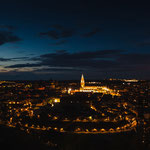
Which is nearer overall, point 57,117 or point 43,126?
point 43,126

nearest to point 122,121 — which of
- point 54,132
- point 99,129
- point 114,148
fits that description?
point 99,129

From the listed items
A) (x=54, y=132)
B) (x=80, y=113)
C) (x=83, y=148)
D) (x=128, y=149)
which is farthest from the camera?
(x=80, y=113)

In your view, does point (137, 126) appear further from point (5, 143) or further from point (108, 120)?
point (5, 143)

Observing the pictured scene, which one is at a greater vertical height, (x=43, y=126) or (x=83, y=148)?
(x=83, y=148)

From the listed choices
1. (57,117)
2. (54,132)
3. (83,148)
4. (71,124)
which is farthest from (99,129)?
(83,148)

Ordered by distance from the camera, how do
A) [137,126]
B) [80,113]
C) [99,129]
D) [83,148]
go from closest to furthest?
[83,148], [99,129], [137,126], [80,113]

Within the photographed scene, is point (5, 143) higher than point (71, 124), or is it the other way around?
point (5, 143)

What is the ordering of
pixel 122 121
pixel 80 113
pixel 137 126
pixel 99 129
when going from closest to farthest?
pixel 99 129 < pixel 137 126 < pixel 122 121 < pixel 80 113

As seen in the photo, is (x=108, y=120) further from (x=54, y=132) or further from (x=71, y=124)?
(x=54, y=132)

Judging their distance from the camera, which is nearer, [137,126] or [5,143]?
[5,143]
